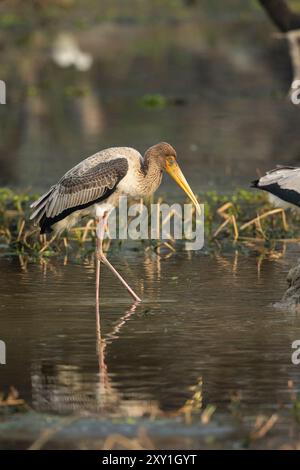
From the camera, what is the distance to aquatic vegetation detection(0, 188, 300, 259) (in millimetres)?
12141

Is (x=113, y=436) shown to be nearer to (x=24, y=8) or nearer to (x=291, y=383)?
(x=291, y=383)

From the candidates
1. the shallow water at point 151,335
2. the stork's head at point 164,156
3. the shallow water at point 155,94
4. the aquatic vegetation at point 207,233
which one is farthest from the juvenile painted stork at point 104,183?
the shallow water at point 155,94

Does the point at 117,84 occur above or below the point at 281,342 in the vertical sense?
above

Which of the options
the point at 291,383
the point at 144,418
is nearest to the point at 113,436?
the point at 144,418

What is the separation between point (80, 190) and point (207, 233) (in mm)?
2123

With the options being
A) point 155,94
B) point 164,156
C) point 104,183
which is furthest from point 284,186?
point 155,94

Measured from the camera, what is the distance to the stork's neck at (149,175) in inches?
426

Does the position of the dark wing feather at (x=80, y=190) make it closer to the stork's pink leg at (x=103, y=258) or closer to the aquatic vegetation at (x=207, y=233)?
the stork's pink leg at (x=103, y=258)

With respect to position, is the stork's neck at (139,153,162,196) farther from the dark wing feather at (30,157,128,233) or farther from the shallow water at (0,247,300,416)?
the shallow water at (0,247,300,416)

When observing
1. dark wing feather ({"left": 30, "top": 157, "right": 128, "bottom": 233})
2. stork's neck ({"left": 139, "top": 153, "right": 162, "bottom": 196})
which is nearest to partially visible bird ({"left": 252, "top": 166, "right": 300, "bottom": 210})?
stork's neck ({"left": 139, "top": 153, "right": 162, "bottom": 196})

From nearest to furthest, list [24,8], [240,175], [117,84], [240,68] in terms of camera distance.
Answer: [240,175] < [117,84] < [240,68] < [24,8]

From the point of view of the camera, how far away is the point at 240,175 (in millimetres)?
16859

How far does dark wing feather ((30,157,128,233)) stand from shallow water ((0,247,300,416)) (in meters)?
0.47
